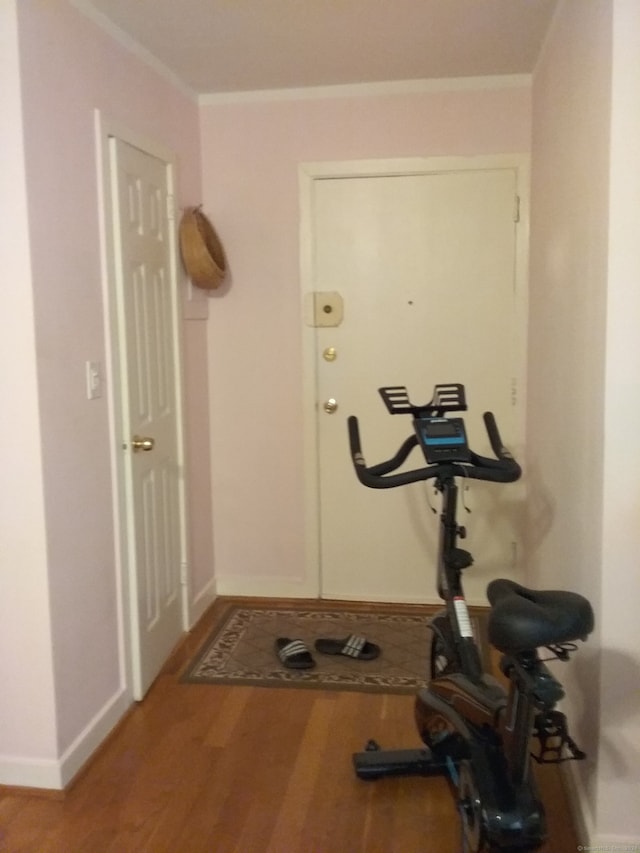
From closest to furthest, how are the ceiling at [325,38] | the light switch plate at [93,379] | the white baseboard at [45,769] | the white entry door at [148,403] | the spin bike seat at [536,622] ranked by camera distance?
the spin bike seat at [536,622] → the white baseboard at [45,769] → the light switch plate at [93,379] → the ceiling at [325,38] → the white entry door at [148,403]

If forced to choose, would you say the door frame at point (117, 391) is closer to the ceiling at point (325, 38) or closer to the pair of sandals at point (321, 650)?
the ceiling at point (325, 38)

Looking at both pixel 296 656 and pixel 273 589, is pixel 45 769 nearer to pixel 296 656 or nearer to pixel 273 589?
pixel 296 656

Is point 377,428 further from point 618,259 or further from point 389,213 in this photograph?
point 618,259

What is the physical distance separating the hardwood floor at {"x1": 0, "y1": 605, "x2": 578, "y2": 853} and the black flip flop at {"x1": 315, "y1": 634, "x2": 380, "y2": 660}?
0.32 metres

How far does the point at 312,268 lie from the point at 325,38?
3.28ft

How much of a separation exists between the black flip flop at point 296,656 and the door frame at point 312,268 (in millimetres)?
668

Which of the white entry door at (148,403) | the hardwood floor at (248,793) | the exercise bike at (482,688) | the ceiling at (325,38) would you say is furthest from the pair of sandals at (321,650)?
the ceiling at (325,38)

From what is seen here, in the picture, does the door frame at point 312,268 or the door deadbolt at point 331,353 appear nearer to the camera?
the door frame at point 312,268

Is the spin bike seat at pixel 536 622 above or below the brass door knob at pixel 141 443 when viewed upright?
below

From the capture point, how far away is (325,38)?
2.80m

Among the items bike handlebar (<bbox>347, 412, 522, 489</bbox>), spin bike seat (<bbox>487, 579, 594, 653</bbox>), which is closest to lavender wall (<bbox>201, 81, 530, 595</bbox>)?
bike handlebar (<bbox>347, 412, 522, 489</bbox>)

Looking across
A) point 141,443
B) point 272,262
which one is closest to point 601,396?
point 141,443

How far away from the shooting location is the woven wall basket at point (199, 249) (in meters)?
3.18

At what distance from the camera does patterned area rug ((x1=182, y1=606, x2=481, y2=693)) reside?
9.59 feet
